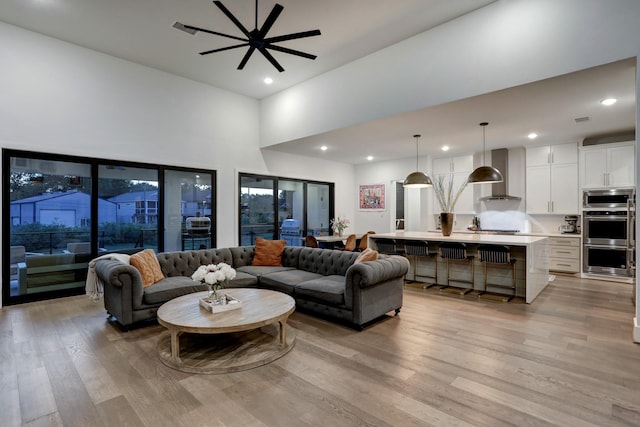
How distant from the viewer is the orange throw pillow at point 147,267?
3.99 m

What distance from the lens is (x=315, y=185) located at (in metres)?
9.04

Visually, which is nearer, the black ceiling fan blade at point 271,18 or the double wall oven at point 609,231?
the black ceiling fan blade at point 271,18

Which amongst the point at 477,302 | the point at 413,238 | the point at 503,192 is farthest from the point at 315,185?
the point at 477,302

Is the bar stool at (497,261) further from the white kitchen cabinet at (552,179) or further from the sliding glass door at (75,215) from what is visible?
the sliding glass door at (75,215)

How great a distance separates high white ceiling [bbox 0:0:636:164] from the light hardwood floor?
111 inches

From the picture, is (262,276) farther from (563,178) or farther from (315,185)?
(563,178)

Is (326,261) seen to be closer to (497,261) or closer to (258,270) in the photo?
(258,270)

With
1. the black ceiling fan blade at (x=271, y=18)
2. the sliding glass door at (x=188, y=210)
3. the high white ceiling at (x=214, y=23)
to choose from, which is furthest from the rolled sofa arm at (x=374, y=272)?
the sliding glass door at (x=188, y=210)

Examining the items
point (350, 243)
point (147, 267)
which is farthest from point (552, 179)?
point (147, 267)

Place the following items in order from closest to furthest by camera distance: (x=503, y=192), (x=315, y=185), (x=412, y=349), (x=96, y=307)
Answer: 1. (x=412, y=349)
2. (x=96, y=307)
3. (x=503, y=192)
4. (x=315, y=185)

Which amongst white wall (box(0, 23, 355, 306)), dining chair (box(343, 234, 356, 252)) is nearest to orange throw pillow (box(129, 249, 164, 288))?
white wall (box(0, 23, 355, 306))

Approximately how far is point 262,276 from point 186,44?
3.76m

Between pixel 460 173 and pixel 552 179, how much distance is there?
1.89 m

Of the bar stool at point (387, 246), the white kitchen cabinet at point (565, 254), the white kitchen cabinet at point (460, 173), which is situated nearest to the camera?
the bar stool at point (387, 246)
